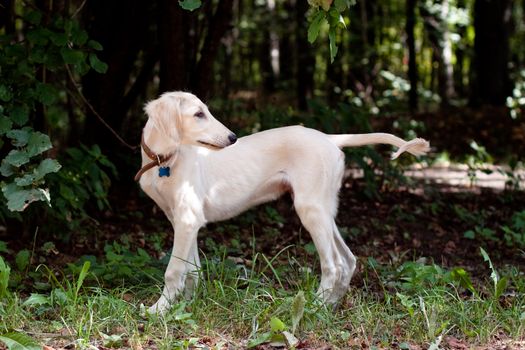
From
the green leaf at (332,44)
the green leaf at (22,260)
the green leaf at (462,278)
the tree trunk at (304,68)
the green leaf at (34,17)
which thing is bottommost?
the tree trunk at (304,68)

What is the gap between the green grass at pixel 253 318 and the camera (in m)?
4.07

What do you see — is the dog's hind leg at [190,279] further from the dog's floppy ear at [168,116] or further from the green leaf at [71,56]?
the green leaf at [71,56]

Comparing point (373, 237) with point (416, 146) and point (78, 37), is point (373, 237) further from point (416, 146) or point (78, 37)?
point (78, 37)

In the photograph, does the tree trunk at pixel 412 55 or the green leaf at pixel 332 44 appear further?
the tree trunk at pixel 412 55

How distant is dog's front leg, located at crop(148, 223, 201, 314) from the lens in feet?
15.3

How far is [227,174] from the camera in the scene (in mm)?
5141

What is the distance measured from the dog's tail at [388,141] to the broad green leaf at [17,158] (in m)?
1.98

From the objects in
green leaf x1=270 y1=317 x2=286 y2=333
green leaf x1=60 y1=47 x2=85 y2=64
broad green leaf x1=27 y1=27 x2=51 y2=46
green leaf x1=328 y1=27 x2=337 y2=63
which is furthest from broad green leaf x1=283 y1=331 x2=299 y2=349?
broad green leaf x1=27 y1=27 x2=51 y2=46

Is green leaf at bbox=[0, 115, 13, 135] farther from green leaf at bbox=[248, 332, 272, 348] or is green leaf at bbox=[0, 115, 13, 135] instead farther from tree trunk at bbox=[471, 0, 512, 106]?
tree trunk at bbox=[471, 0, 512, 106]

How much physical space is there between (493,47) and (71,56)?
1209cm

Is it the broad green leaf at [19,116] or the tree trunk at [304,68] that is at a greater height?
the broad green leaf at [19,116]

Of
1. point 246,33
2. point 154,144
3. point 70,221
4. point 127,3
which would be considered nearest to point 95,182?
point 70,221

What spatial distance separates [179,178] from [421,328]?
1734 mm

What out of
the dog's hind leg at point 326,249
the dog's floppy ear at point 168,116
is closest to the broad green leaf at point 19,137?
the dog's floppy ear at point 168,116
